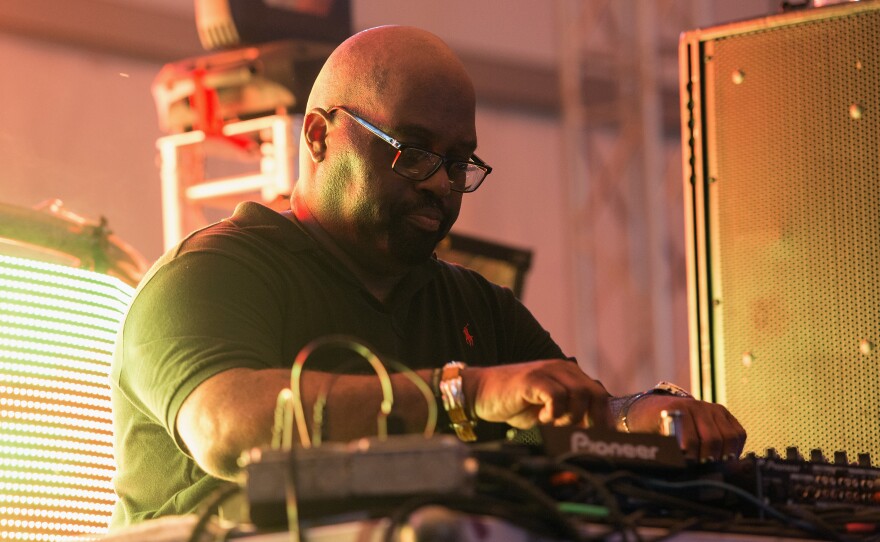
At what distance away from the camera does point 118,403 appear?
182 centimetres

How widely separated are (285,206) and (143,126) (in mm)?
3396

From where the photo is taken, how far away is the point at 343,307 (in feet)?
6.21

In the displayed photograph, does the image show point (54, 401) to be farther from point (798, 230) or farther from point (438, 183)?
point (798, 230)

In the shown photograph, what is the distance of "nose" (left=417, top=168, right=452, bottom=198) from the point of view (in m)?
1.85

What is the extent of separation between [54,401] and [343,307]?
0.44m

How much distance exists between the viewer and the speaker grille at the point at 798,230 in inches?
80.3

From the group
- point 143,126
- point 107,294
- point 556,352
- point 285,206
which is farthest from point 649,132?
point 107,294

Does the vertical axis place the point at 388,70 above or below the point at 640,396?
above

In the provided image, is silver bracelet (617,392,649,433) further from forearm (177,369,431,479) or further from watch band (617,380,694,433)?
forearm (177,369,431,479)

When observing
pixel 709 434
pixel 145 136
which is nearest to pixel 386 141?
pixel 709 434

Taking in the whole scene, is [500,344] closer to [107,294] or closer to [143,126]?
[107,294]

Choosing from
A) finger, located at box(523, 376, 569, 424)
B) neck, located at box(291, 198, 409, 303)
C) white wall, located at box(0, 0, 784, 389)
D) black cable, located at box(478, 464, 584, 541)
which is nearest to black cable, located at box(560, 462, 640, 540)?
black cable, located at box(478, 464, 584, 541)

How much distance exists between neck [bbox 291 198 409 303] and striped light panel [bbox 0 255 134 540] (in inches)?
13.2

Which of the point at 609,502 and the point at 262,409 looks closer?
the point at 609,502
